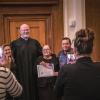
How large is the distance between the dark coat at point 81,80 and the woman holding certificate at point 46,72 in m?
2.41

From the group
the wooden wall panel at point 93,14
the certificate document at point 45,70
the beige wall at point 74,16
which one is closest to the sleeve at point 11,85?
the certificate document at point 45,70

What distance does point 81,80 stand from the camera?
6.85ft

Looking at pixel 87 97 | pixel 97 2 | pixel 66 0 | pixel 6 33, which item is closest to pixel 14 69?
pixel 6 33

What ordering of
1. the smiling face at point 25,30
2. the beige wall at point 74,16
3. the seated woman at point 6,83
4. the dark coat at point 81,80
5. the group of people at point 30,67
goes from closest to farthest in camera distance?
1. the dark coat at point 81,80
2. the seated woman at point 6,83
3. the group of people at point 30,67
4. the smiling face at point 25,30
5. the beige wall at point 74,16

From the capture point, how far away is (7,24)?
5.90m

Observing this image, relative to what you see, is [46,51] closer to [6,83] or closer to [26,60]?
[26,60]

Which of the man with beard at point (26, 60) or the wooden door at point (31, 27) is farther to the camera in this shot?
the wooden door at point (31, 27)

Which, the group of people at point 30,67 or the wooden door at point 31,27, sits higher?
the wooden door at point 31,27

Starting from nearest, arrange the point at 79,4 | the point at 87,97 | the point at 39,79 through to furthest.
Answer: the point at 87,97
the point at 39,79
the point at 79,4

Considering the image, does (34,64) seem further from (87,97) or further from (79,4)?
(87,97)

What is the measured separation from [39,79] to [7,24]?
162cm

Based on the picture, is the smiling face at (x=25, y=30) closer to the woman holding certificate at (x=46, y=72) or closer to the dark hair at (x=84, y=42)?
the woman holding certificate at (x=46, y=72)

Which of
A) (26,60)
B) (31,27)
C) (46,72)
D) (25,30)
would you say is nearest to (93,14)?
(31,27)

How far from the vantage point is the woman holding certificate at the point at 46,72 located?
179 inches
